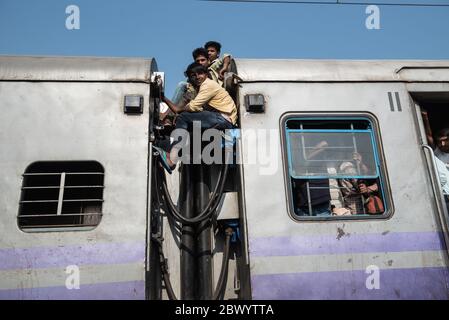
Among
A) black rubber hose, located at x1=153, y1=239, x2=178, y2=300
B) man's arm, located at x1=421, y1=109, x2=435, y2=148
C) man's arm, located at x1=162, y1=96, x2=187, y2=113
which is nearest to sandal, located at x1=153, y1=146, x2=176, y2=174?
man's arm, located at x1=162, y1=96, x2=187, y2=113

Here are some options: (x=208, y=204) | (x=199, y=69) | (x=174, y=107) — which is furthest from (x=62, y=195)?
A: (x=199, y=69)

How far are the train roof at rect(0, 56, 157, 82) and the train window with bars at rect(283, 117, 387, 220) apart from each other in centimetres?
149

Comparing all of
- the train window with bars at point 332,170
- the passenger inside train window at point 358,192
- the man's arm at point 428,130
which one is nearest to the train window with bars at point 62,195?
the train window with bars at point 332,170

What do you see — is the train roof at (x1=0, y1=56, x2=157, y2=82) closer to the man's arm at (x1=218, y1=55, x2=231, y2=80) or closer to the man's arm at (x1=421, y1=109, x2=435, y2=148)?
the man's arm at (x1=218, y1=55, x2=231, y2=80)

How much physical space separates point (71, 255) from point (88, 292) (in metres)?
0.32

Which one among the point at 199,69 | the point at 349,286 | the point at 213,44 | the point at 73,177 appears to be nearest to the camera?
the point at 349,286

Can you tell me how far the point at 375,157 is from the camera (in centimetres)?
337

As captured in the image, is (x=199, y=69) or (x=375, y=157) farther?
(x=199, y=69)

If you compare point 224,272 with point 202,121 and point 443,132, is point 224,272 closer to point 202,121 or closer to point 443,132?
point 202,121

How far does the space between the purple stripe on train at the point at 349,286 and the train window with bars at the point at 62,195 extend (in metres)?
1.52

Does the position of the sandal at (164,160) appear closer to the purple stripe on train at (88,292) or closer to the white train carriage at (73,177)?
the white train carriage at (73,177)

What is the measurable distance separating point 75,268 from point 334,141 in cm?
250

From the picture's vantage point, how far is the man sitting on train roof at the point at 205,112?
344cm

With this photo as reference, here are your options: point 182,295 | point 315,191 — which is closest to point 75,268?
point 182,295
